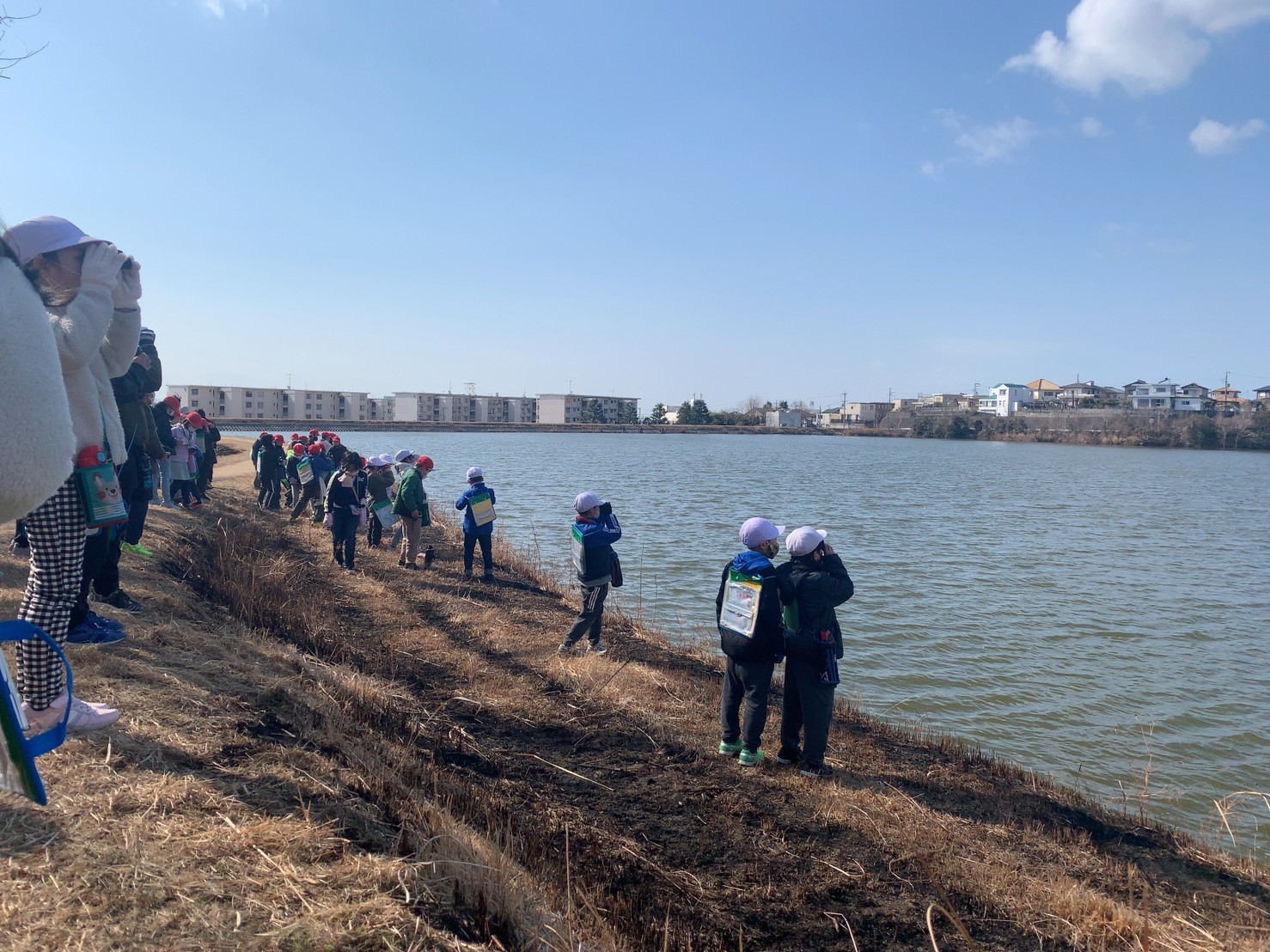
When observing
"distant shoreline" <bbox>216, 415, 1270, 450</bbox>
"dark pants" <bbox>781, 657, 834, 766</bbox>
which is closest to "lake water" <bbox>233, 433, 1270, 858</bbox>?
"dark pants" <bbox>781, 657, 834, 766</bbox>

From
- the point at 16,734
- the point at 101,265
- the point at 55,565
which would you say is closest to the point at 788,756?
the point at 55,565

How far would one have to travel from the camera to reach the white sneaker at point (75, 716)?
3.31m

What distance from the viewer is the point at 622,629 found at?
35.7 feet

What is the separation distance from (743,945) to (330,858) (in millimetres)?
2049

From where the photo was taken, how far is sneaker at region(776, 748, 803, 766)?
626 cm

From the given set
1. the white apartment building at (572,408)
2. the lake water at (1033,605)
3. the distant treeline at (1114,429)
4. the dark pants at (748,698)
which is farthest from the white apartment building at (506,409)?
the dark pants at (748,698)

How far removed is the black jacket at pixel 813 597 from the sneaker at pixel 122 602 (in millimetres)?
4972

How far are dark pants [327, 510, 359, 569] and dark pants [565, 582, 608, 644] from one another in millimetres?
4765

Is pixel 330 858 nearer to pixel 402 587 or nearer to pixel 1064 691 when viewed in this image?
pixel 402 587

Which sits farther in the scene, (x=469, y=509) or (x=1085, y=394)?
(x=1085, y=394)

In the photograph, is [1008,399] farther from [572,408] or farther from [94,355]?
[94,355]

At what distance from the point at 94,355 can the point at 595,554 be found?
5.75m

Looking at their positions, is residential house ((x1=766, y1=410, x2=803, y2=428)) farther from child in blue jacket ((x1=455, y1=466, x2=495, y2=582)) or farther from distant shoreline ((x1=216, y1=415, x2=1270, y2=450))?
child in blue jacket ((x1=455, y1=466, x2=495, y2=582))

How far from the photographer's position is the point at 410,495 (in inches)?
486
